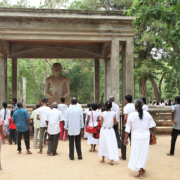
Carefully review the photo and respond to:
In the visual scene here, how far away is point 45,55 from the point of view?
14.7 m

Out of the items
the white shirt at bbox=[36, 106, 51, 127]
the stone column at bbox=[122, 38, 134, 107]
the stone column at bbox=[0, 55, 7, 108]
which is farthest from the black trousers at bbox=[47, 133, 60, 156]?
the stone column at bbox=[0, 55, 7, 108]

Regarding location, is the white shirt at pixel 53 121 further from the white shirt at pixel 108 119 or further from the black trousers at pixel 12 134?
the black trousers at pixel 12 134

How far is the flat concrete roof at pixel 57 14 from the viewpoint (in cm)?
992

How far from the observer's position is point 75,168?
5.85 metres

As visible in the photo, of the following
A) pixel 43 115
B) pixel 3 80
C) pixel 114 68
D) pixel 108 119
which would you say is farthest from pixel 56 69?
pixel 108 119

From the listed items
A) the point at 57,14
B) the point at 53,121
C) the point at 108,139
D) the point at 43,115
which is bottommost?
the point at 108,139

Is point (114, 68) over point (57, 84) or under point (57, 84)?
over

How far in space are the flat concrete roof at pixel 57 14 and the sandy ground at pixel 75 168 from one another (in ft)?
18.4

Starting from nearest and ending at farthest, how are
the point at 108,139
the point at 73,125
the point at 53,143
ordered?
1. the point at 108,139
2. the point at 73,125
3. the point at 53,143

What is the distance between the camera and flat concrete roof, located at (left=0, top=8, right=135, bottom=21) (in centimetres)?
992

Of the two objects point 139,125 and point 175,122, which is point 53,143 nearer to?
point 139,125

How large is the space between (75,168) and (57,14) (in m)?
6.75

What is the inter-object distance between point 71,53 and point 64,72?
1324 centimetres

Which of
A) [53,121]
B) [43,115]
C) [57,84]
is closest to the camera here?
[53,121]
